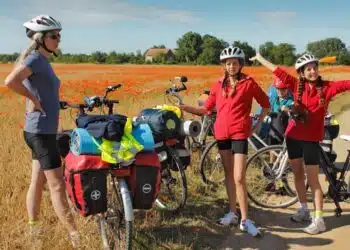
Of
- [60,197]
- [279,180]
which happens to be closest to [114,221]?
[60,197]

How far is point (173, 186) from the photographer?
5.62 meters

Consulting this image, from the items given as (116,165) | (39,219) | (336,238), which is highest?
(116,165)

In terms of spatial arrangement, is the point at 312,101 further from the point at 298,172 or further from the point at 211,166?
the point at 211,166

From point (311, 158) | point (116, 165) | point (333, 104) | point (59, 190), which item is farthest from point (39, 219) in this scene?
point (333, 104)

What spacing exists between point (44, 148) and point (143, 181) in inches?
33.8

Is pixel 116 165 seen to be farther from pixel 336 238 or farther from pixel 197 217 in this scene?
pixel 336 238

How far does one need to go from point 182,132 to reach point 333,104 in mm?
12423

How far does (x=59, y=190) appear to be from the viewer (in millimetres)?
4145

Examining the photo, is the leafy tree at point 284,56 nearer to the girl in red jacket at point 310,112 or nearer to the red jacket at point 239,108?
the girl in red jacket at point 310,112

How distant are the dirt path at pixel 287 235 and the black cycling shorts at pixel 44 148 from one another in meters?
1.86

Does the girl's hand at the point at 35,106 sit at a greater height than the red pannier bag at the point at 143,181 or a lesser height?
greater

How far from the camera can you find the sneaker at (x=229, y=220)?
5249 mm

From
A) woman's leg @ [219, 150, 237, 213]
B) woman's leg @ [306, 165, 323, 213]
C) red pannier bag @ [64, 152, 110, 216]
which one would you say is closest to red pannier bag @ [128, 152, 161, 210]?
red pannier bag @ [64, 152, 110, 216]

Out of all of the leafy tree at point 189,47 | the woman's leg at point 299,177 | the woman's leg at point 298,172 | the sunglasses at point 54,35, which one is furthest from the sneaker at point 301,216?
the leafy tree at point 189,47
